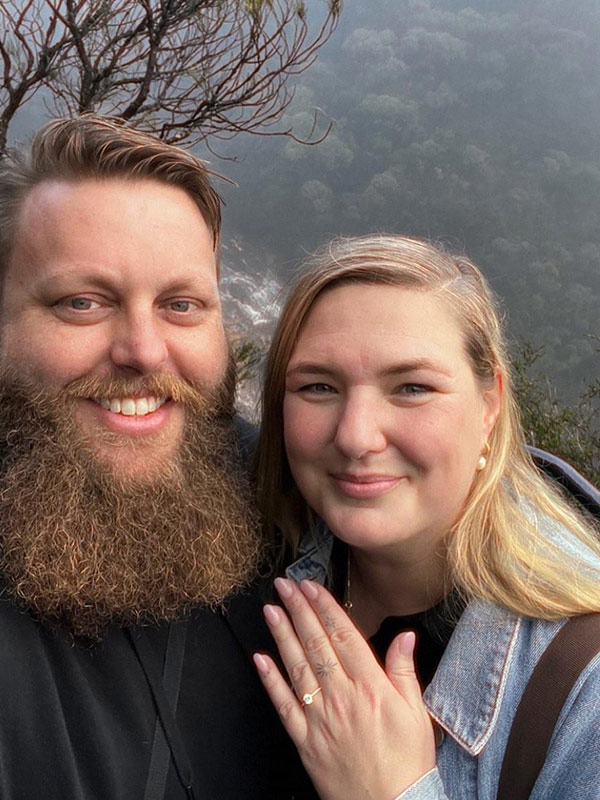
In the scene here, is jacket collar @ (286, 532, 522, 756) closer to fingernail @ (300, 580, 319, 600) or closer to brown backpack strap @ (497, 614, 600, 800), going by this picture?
brown backpack strap @ (497, 614, 600, 800)

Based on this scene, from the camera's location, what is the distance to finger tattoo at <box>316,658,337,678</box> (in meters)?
1.71

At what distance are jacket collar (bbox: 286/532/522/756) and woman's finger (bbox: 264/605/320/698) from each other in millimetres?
314

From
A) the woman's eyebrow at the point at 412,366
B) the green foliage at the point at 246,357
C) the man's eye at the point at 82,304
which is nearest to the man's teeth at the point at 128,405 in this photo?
the man's eye at the point at 82,304

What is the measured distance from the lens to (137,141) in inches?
82.1

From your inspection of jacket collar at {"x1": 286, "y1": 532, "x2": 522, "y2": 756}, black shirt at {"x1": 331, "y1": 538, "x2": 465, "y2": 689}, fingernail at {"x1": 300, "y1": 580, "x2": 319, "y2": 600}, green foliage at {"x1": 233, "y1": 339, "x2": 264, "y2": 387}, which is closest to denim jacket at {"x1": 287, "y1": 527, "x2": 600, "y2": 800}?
jacket collar at {"x1": 286, "y1": 532, "x2": 522, "y2": 756}

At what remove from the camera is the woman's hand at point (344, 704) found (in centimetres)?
159

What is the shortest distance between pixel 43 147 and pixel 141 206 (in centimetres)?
35

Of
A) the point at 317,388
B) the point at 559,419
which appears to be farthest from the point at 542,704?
the point at 559,419

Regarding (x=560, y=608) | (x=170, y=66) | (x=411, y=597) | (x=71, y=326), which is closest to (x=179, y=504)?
(x=71, y=326)

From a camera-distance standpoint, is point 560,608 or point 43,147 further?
point 43,147

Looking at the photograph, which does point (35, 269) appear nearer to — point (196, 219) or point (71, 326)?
point (71, 326)

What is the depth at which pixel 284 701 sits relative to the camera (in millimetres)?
1725

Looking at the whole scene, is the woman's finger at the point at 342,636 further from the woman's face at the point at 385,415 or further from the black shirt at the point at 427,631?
the black shirt at the point at 427,631

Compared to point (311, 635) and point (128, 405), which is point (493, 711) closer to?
point (311, 635)
